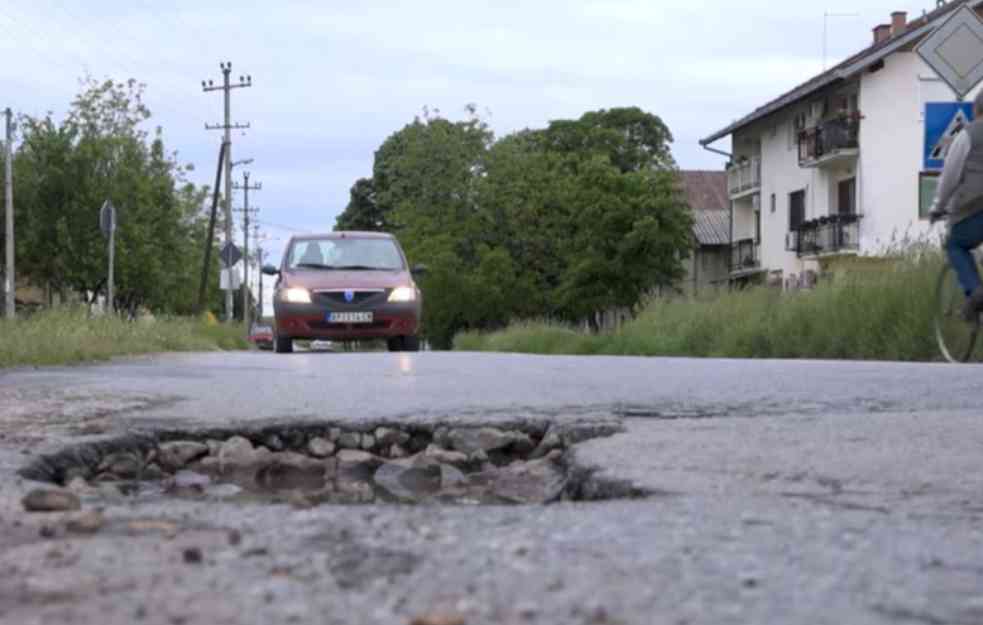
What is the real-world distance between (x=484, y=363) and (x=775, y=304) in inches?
303

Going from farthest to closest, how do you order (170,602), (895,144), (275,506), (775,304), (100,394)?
(895,144) < (775,304) < (100,394) < (275,506) < (170,602)

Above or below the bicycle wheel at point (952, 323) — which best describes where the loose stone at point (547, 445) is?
below

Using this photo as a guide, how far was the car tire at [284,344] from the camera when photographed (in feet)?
50.4

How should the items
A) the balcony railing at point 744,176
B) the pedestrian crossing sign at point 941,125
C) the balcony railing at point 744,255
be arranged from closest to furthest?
the pedestrian crossing sign at point 941,125, the balcony railing at point 744,176, the balcony railing at point 744,255

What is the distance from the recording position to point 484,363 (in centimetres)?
969

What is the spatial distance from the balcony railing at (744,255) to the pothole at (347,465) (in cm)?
4461

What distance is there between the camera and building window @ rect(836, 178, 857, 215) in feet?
128

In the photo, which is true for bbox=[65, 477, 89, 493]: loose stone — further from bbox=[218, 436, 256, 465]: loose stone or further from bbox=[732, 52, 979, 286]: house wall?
bbox=[732, 52, 979, 286]: house wall

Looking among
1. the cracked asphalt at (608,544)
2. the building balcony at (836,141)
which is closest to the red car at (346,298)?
the cracked asphalt at (608,544)

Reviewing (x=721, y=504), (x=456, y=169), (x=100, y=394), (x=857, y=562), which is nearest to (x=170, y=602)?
(x=857, y=562)

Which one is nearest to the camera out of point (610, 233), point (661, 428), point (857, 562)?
point (857, 562)

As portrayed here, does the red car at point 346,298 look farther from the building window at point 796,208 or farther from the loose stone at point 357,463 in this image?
the building window at point 796,208

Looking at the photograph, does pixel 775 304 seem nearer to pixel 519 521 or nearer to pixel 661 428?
pixel 661 428

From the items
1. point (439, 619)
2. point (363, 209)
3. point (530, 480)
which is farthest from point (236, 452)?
point (363, 209)
